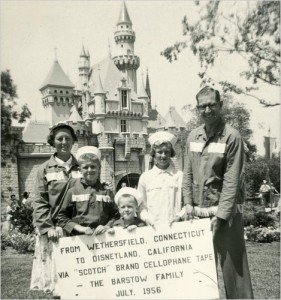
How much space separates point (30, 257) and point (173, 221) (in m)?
7.42

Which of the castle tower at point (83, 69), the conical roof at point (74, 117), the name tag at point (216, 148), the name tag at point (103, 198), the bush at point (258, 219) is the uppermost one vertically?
the castle tower at point (83, 69)

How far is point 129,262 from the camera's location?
3.92m

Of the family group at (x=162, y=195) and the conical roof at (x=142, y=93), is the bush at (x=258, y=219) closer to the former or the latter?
the family group at (x=162, y=195)

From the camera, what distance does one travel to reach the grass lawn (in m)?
6.27

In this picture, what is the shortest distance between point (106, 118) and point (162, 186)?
1543 inches

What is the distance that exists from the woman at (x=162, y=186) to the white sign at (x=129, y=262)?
290 mm

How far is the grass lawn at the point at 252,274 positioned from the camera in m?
6.27

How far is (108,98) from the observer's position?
44281mm

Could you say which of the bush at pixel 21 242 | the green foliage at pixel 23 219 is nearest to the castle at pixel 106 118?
the green foliage at pixel 23 219

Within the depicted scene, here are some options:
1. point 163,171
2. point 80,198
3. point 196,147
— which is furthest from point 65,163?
point 196,147

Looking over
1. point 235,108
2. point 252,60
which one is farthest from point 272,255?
point 235,108

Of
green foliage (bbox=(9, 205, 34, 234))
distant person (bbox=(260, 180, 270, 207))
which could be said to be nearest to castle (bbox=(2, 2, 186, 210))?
distant person (bbox=(260, 180, 270, 207))

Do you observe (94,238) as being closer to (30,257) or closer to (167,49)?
(167,49)

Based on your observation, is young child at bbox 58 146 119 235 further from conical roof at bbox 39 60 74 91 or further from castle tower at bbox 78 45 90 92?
castle tower at bbox 78 45 90 92
